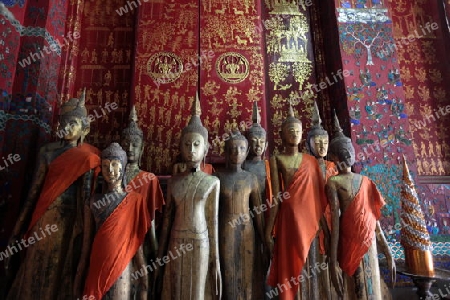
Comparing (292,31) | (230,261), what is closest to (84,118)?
(230,261)

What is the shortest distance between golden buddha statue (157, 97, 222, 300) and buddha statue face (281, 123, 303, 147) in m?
0.93

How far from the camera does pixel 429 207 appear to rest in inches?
185

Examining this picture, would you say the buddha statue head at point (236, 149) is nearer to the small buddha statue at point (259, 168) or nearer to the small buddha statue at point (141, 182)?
the small buddha statue at point (259, 168)

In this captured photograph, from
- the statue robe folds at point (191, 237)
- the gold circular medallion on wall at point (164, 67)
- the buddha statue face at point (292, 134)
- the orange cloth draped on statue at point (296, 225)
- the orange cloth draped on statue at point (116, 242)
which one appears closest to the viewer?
the orange cloth draped on statue at point (116, 242)

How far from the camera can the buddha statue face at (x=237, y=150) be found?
3633mm

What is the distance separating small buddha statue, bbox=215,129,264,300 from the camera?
3330mm

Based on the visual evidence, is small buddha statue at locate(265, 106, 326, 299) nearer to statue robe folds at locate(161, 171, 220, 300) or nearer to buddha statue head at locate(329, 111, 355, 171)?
buddha statue head at locate(329, 111, 355, 171)

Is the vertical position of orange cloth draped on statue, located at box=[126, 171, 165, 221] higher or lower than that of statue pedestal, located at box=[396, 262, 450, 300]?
higher

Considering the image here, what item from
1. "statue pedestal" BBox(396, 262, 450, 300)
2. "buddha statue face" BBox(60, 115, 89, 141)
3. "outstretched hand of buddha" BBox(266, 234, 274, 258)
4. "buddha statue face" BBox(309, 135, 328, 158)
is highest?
"buddha statue face" BBox(60, 115, 89, 141)

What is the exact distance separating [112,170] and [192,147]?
0.79 m

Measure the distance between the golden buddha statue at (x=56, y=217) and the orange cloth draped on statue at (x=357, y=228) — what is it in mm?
2576

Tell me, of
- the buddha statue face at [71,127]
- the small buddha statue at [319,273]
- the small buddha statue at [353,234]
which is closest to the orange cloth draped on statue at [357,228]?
the small buddha statue at [353,234]

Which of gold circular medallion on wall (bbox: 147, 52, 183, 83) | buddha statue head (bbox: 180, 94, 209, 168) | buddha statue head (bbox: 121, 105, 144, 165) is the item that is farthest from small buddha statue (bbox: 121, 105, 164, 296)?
gold circular medallion on wall (bbox: 147, 52, 183, 83)

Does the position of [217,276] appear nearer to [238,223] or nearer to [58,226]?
[238,223]
